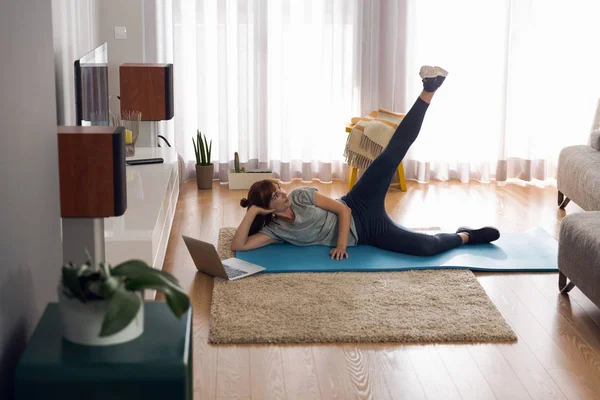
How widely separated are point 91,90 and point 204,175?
1.81 metres

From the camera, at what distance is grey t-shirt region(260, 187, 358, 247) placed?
4449mm

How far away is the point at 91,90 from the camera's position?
13.8ft

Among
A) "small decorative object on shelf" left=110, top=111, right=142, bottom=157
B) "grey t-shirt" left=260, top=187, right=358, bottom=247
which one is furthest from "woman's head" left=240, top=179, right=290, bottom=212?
"small decorative object on shelf" left=110, top=111, right=142, bottom=157

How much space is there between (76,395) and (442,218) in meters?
3.64

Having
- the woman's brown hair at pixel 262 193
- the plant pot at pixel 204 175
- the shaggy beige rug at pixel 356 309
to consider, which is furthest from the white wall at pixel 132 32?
the shaggy beige rug at pixel 356 309

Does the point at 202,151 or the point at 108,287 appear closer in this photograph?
the point at 108,287

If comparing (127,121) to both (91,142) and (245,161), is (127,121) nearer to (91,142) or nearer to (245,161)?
(245,161)

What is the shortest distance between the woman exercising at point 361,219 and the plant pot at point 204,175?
5.11ft

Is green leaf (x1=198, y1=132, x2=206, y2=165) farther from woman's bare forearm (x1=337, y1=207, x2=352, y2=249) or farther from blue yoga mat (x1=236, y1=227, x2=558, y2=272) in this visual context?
woman's bare forearm (x1=337, y1=207, x2=352, y2=249)

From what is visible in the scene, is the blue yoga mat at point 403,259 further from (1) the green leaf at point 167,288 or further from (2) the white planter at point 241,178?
(1) the green leaf at point 167,288

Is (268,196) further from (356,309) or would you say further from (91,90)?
(91,90)

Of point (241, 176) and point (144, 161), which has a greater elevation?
point (144, 161)

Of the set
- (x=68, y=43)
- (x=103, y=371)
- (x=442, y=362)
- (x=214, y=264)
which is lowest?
(x=442, y=362)

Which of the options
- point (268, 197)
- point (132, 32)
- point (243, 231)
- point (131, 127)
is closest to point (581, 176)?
point (268, 197)
